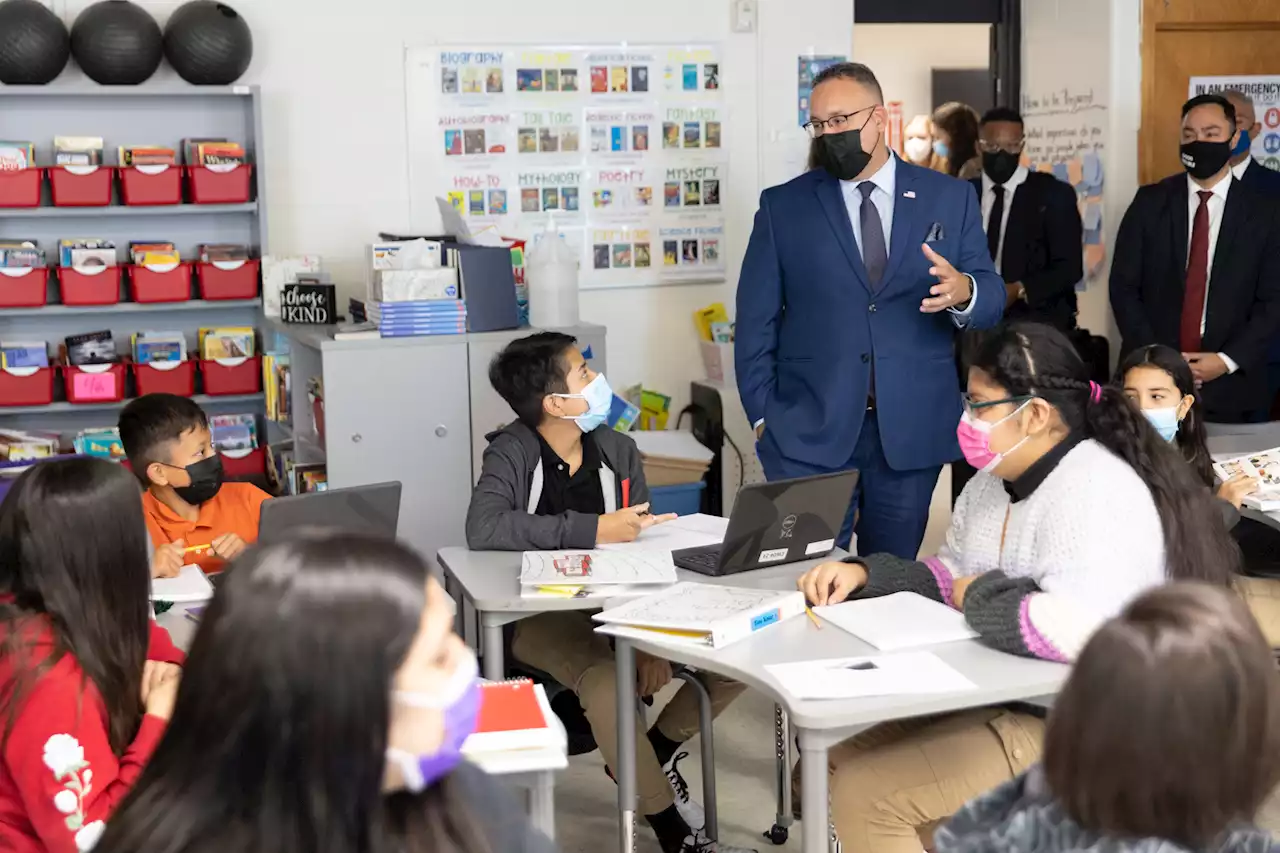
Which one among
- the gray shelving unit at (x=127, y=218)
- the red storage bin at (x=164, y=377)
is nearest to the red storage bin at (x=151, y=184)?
the gray shelving unit at (x=127, y=218)

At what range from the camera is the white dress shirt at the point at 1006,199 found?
5863 millimetres

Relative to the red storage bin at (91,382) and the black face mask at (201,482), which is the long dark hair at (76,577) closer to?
the black face mask at (201,482)

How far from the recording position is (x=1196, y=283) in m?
5.19

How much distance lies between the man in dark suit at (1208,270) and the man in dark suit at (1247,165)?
0.52ft

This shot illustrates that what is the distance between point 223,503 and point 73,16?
2.48 m

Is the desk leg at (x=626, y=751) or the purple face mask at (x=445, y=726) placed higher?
the purple face mask at (x=445, y=726)

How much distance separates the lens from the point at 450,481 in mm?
4762

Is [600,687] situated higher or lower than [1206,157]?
lower

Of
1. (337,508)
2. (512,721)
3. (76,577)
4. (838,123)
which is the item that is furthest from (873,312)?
(76,577)

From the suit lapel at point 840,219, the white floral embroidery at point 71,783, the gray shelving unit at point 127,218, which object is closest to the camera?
the white floral embroidery at point 71,783

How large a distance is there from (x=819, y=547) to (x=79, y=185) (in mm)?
3174

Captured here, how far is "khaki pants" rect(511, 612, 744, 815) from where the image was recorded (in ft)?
10.3

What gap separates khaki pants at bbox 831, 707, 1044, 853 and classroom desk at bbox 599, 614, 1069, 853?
0.10 metres

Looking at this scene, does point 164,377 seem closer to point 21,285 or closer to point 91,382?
point 91,382
